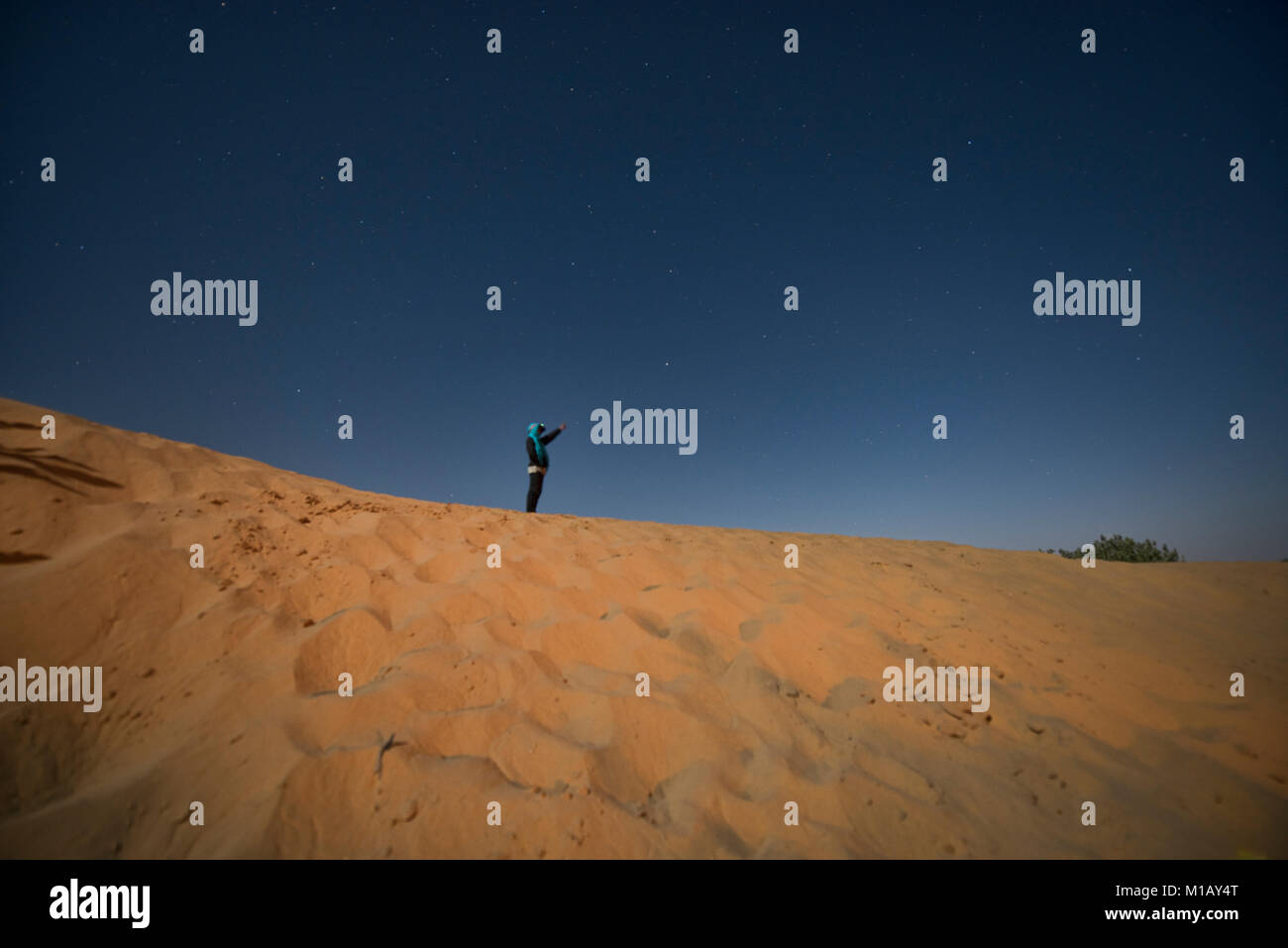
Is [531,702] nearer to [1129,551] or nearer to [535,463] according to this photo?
[535,463]

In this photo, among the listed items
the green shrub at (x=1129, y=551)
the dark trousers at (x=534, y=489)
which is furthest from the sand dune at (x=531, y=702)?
the green shrub at (x=1129, y=551)

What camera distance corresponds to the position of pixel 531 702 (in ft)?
8.24

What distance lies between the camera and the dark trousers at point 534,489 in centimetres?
853

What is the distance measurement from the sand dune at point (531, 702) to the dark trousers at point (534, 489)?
4174 millimetres

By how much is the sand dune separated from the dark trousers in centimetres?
417

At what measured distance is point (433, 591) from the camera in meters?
3.28

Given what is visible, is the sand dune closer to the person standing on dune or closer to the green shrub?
the person standing on dune

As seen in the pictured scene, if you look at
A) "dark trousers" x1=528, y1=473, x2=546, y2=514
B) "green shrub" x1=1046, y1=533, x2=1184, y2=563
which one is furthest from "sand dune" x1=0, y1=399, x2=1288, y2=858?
"green shrub" x1=1046, y1=533, x2=1184, y2=563

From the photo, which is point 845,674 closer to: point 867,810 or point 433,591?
point 867,810

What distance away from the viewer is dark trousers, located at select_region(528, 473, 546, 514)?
853 cm

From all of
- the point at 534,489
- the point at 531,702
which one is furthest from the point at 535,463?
the point at 531,702

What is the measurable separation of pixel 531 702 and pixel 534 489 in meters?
6.31
